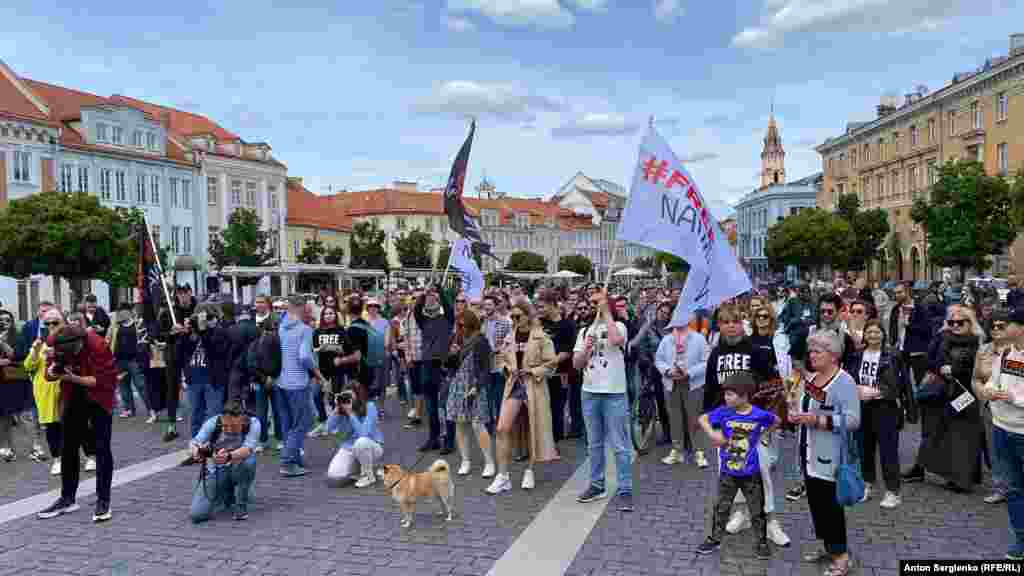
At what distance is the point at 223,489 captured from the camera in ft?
22.5

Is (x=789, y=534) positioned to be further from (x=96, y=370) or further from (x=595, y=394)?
(x=96, y=370)

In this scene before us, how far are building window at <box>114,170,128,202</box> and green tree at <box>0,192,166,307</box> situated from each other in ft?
42.2

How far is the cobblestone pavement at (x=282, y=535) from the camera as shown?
18.8ft

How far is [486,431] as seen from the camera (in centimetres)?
801

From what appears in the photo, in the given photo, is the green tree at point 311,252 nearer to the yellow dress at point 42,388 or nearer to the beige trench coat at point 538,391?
the yellow dress at point 42,388

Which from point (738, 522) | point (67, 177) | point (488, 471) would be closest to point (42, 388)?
point (488, 471)

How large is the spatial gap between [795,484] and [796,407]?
6.69 feet

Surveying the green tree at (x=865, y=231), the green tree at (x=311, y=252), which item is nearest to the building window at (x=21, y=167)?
the green tree at (x=311, y=252)

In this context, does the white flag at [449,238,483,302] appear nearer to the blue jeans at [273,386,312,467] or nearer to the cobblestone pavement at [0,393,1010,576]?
the blue jeans at [273,386,312,467]

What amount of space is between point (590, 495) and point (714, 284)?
7.12 feet

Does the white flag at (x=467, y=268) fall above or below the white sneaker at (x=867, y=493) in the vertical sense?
above

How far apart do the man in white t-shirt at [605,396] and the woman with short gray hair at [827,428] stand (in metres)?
1.88

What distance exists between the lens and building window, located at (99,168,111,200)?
43719mm

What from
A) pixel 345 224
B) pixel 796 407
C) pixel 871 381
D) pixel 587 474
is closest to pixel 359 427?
pixel 587 474
